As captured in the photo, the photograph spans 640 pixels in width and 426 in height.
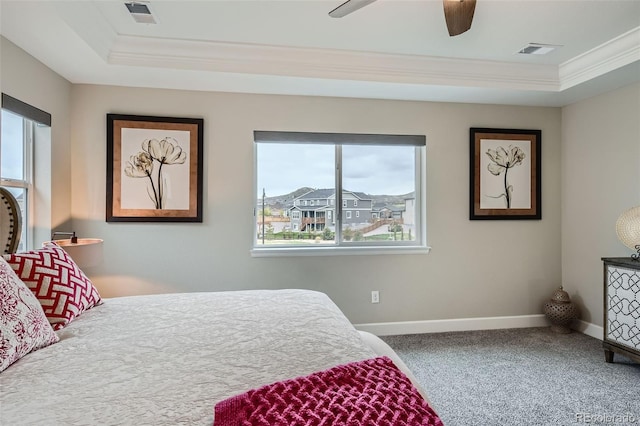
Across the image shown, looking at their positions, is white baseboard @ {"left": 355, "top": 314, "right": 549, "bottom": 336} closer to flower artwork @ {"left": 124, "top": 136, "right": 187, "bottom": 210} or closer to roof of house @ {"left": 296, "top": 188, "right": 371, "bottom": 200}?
roof of house @ {"left": 296, "top": 188, "right": 371, "bottom": 200}

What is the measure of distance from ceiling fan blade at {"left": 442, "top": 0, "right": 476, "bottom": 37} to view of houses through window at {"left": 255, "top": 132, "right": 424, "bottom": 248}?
1657 millimetres

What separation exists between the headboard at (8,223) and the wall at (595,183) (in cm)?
453

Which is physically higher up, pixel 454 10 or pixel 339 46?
pixel 339 46

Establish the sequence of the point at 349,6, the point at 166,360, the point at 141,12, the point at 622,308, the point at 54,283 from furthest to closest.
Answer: the point at 622,308
the point at 141,12
the point at 349,6
the point at 54,283
the point at 166,360

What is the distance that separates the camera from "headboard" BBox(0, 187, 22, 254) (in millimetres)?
1971

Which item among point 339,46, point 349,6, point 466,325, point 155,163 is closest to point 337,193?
point 339,46

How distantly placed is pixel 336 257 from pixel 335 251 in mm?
65

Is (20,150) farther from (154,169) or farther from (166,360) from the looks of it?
(166,360)

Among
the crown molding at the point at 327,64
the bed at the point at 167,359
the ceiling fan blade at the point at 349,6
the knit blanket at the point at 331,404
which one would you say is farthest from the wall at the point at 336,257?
the knit blanket at the point at 331,404

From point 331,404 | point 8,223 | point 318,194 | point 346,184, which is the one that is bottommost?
point 331,404

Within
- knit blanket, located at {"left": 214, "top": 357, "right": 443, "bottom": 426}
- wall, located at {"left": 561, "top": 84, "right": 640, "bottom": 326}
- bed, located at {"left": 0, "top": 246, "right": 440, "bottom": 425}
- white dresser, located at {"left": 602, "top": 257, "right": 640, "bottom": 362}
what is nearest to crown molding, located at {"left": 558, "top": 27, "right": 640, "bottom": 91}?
wall, located at {"left": 561, "top": 84, "right": 640, "bottom": 326}

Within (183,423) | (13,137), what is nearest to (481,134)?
(183,423)

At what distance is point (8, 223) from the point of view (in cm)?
198

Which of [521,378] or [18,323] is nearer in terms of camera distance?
[18,323]
